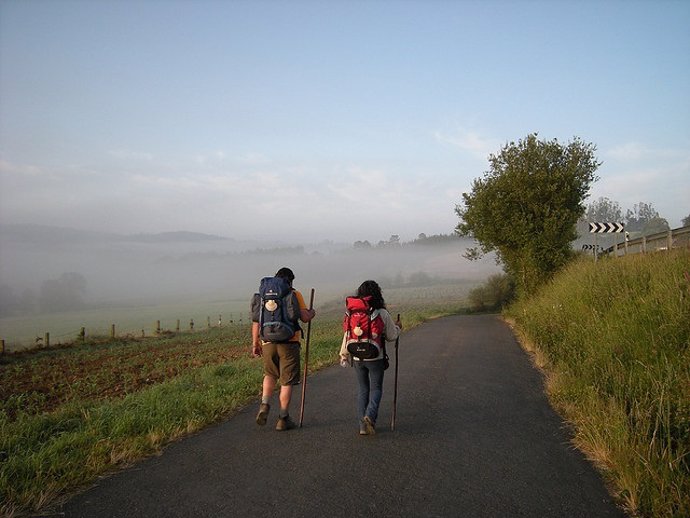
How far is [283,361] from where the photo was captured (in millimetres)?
6672

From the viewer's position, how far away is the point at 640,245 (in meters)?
18.0

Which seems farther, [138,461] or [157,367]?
[157,367]

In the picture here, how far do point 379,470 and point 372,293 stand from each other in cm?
223

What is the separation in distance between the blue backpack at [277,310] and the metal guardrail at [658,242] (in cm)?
1049

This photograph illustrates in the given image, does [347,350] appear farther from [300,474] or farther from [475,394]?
[475,394]

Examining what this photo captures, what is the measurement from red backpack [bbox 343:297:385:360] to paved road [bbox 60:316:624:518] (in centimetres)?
107

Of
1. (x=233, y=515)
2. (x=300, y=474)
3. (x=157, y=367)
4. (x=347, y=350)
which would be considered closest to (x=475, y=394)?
(x=347, y=350)

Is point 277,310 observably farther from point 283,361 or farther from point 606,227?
point 606,227

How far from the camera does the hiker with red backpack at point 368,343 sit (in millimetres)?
6195

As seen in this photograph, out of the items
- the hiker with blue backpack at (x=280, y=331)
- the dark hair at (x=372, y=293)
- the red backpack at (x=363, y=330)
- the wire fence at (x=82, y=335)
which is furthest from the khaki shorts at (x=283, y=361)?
the wire fence at (x=82, y=335)

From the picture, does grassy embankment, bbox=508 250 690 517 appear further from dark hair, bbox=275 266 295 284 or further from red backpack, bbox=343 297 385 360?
dark hair, bbox=275 266 295 284

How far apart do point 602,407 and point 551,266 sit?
21201 millimetres

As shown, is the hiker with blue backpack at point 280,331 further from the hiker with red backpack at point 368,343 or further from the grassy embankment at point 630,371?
the grassy embankment at point 630,371

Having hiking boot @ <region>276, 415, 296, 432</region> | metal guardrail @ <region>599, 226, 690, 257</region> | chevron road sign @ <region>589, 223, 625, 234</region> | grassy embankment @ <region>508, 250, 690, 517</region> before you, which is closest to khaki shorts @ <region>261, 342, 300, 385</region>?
hiking boot @ <region>276, 415, 296, 432</region>
